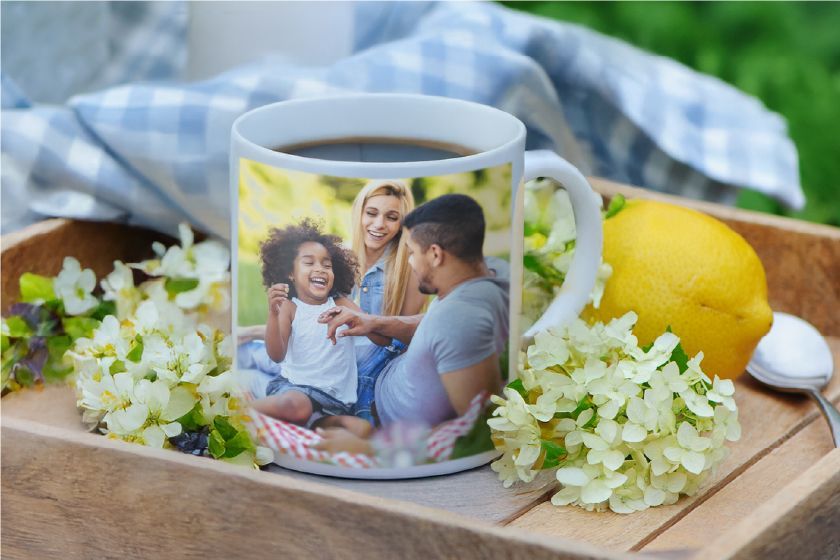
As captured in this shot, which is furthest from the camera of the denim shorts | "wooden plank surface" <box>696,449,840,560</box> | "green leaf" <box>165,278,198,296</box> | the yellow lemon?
"green leaf" <box>165,278,198,296</box>

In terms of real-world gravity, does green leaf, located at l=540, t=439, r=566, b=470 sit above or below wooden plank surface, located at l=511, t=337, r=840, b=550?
above

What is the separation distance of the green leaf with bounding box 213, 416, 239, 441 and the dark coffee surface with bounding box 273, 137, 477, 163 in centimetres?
15

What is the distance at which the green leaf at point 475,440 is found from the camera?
0.56 metres

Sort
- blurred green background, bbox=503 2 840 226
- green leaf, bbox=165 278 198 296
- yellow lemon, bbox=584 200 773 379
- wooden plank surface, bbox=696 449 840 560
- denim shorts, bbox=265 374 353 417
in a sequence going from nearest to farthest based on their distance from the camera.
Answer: wooden plank surface, bbox=696 449 840 560
denim shorts, bbox=265 374 353 417
yellow lemon, bbox=584 200 773 379
green leaf, bbox=165 278 198 296
blurred green background, bbox=503 2 840 226

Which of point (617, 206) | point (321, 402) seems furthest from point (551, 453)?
point (617, 206)

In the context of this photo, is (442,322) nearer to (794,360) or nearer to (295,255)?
(295,255)

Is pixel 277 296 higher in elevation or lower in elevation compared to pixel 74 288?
higher

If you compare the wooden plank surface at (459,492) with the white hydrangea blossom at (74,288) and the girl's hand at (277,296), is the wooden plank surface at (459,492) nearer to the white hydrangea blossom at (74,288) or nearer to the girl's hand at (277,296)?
the girl's hand at (277,296)

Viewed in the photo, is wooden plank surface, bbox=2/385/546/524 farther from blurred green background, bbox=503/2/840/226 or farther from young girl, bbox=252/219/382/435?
blurred green background, bbox=503/2/840/226

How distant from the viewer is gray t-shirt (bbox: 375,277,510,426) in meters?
0.54

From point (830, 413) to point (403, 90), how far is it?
1.27 ft

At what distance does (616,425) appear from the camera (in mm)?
551

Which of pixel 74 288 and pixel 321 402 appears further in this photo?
pixel 74 288

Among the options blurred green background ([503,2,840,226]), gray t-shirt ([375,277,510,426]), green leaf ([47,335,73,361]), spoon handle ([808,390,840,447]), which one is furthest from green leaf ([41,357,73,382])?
blurred green background ([503,2,840,226])
